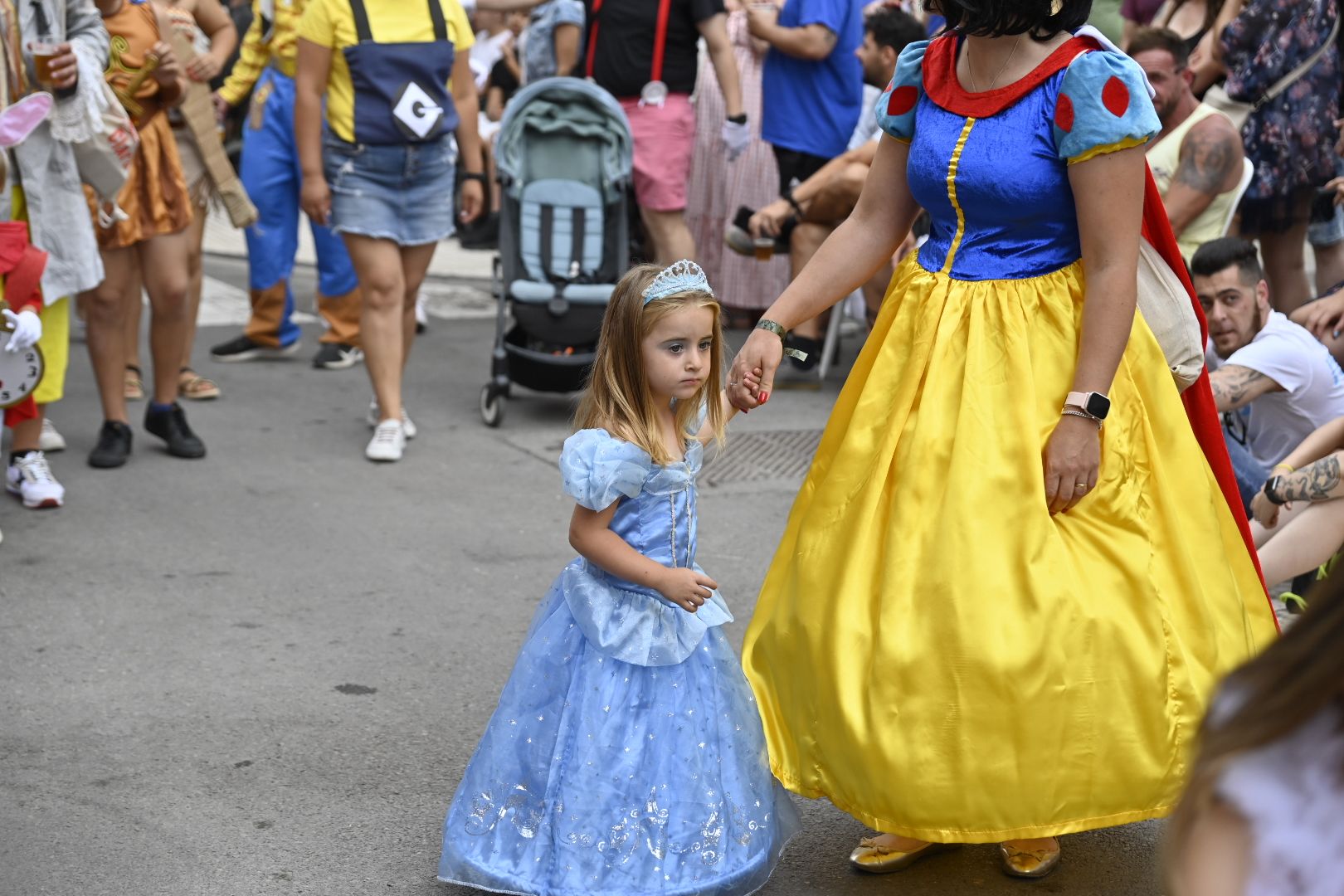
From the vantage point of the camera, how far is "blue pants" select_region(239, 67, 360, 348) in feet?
25.6

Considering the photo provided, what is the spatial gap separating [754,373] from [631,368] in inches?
11.5

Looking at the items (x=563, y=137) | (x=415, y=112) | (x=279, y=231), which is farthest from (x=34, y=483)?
(x=563, y=137)

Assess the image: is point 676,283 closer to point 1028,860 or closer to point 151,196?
point 1028,860

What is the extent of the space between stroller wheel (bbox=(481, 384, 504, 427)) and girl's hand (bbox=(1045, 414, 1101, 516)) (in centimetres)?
437

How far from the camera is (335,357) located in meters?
8.33

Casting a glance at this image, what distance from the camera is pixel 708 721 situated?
308 centimetres

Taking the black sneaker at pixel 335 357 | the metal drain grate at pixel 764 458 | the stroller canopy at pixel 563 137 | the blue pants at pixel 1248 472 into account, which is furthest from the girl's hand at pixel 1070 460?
the black sneaker at pixel 335 357

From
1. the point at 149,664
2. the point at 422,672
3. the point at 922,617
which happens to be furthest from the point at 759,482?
the point at 922,617

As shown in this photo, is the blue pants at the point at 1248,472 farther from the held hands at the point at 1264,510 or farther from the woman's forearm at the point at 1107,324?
the woman's forearm at the point at 1107,324

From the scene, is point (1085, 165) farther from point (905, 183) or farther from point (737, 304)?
point (737, 304)

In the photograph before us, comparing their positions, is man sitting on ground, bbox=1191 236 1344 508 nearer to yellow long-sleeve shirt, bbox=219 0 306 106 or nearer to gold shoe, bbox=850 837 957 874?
gold shoe, bbox=850 837 957 874

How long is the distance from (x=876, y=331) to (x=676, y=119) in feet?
15.3

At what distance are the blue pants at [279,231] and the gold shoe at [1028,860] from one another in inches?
211

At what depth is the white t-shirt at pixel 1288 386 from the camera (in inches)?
188
